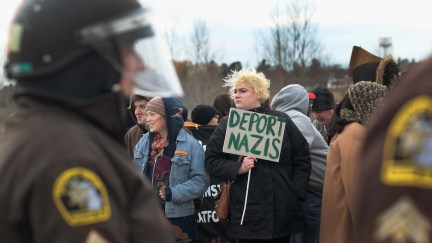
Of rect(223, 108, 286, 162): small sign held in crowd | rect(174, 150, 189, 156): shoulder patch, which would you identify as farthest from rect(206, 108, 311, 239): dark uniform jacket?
rect(174, 150, 189, 156): shoulder patch

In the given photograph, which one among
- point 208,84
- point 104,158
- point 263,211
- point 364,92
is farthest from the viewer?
point 208,84

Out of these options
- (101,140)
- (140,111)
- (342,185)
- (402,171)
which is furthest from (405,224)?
(140,111)

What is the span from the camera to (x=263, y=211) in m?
5.19

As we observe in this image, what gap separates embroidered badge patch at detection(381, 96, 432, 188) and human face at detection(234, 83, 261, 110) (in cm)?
419

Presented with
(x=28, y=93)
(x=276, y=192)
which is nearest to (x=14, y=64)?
(x=28, y=93)

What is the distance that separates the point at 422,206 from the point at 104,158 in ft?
2.88

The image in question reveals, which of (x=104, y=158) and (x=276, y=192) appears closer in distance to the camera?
(x=104, y=158)

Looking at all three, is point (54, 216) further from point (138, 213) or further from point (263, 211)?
point (263, 211)

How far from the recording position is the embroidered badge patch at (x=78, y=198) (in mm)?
1665

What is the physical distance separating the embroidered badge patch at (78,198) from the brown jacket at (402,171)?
686mm

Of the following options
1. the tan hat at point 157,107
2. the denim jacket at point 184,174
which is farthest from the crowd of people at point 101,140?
the tan hat at point 157,107

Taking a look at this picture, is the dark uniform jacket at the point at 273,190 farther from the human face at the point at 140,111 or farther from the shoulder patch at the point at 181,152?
the human face at the point at 140,111

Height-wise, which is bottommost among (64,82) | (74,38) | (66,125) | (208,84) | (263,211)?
(208,84)

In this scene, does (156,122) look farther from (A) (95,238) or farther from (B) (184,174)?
(A) (95,238)
